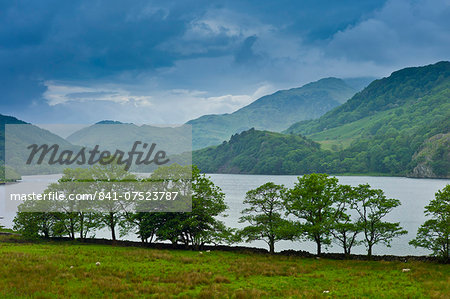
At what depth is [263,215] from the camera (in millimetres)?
52125

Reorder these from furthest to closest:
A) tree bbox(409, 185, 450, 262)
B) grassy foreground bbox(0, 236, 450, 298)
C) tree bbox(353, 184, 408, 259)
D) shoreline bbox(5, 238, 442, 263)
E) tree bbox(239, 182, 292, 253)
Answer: tree bbox(239, 182, 292, 253)
shoreline bbox(5, 238, 442, 263)
tree bbox(353, 184, 408, 259)
tree bbox(409, 185, 450, 262)
grassy foreground bbox(0, 236, 450, 298)

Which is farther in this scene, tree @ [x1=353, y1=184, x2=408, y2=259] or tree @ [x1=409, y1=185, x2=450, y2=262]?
tree @ [x1=353, y1=184, x2=408, y2=259]

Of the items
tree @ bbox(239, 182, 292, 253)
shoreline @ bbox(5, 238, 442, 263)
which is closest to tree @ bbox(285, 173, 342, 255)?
tree @ bbox(239, 182, 292, 253)

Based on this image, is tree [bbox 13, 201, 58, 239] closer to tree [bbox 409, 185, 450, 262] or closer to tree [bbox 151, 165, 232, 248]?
tree [bbox 151, 165, 232, 248]

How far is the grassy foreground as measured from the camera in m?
25.4

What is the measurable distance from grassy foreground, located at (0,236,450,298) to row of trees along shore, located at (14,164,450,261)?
5922 millimetres

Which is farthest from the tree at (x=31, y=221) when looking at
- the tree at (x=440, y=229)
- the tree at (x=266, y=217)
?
the tree at (x=440, y=229)

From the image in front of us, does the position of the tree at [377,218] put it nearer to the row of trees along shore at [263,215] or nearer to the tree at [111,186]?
the row of trees along shore at [263,215]

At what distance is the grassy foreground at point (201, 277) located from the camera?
83.5 feet

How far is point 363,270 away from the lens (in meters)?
37.9

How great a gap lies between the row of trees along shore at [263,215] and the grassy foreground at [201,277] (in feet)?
19.4

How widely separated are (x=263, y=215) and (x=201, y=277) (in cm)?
2305

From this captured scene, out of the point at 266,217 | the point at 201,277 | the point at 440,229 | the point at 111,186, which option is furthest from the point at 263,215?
the point at 111,186

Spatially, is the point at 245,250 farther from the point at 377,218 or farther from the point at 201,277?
the point at 201,277
